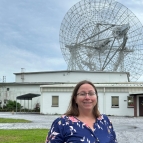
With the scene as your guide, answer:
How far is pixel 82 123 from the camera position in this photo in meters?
3.34

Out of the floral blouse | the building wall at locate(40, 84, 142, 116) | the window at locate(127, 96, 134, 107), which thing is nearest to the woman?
the floral blouse

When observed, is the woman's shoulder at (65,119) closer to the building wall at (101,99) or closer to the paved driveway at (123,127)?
the paved driveway at (123,127)

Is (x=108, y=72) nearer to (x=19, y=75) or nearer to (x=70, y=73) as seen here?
(x=70, y=73)

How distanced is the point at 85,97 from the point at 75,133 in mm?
443

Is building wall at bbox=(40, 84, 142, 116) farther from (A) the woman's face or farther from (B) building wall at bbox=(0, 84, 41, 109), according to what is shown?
(A) the woman's face

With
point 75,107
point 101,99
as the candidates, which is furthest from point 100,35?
point 75,107

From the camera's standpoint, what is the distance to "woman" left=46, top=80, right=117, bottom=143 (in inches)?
127

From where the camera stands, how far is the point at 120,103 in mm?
36812

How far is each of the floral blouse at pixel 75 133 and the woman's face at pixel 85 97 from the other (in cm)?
18

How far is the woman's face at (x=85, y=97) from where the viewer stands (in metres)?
3.47

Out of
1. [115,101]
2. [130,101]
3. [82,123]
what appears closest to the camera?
[82,123]

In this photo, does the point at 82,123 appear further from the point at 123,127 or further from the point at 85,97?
the point at 123,127

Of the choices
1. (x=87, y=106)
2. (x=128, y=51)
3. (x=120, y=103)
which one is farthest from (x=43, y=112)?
(x=87, y=106)

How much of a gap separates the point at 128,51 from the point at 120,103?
51.4 feet
